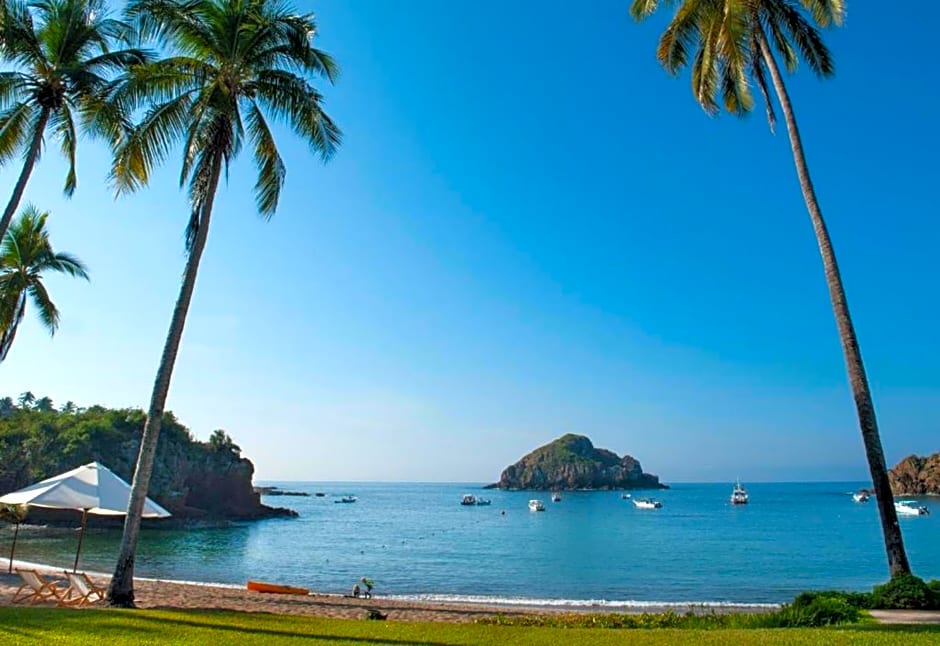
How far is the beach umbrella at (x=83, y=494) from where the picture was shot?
13250 mm

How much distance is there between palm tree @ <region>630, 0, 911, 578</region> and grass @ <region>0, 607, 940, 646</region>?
5.14m

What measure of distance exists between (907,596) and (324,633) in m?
10.8

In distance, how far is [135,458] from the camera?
68312 mm

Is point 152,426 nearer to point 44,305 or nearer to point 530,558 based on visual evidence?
point 44,305

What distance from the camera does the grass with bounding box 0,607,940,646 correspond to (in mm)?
7965

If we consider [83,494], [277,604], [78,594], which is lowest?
[277,604]

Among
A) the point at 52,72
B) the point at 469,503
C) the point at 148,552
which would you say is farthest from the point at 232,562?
the point at 469,503

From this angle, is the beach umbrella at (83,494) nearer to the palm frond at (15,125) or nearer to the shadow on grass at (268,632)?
the shadow on grass at (268,632)

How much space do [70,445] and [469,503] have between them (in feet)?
283

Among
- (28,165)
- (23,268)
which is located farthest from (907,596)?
(23,268)

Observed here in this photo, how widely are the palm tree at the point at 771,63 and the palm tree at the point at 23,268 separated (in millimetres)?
23943

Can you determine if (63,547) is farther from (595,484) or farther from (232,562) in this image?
(595,484)

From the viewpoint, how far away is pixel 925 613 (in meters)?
11.0

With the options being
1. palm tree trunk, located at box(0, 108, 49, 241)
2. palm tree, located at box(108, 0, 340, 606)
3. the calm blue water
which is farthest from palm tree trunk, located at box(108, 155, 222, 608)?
the calm blue water
